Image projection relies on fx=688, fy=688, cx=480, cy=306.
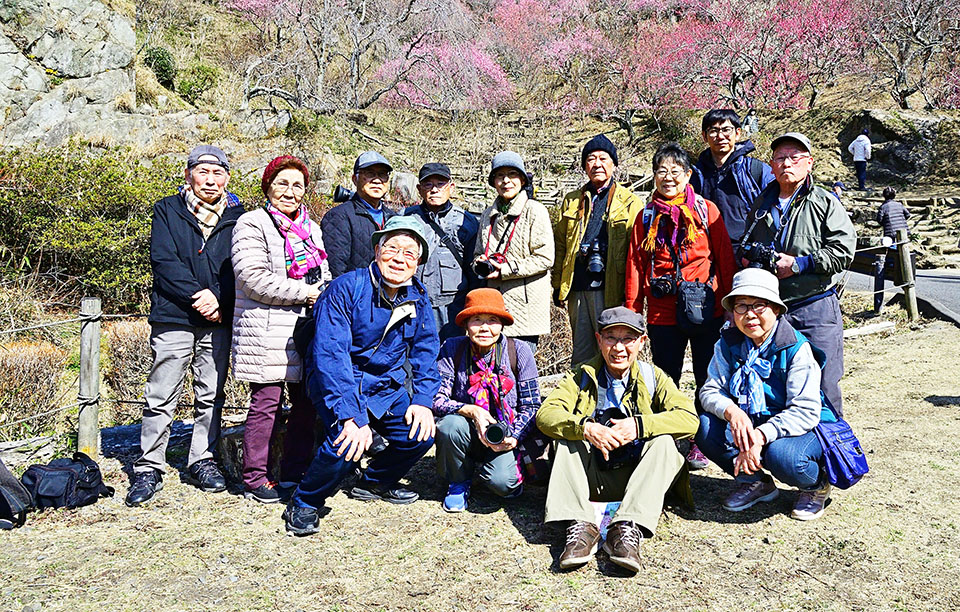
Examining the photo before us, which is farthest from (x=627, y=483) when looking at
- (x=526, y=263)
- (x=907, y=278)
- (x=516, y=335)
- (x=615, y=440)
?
(x=907, y=278)

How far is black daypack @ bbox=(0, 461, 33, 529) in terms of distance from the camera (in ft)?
10.4

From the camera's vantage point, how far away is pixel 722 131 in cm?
395

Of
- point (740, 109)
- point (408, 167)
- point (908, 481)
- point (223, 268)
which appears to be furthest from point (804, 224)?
point (740, 109)

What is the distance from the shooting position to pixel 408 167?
18219 millimetres

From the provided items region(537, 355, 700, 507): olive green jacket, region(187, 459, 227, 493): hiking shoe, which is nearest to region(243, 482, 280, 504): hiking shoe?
region(187, 459, 227, 493): hiking shoe

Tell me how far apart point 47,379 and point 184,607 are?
3.83 meters

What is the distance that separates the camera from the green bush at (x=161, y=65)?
1497 centimetres

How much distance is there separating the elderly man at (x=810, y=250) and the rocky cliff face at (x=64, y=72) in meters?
11.1

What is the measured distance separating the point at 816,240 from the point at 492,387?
174cm

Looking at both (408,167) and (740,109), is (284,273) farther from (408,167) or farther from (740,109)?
(740,109)

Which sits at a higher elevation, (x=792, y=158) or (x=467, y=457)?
(x=792, y=158)

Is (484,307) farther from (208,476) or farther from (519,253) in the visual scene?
(208,476)

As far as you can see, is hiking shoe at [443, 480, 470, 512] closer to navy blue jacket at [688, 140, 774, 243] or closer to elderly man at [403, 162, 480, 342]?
elderly man at [403, 162, 480, 342]

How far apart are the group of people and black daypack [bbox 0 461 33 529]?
0.46 m
